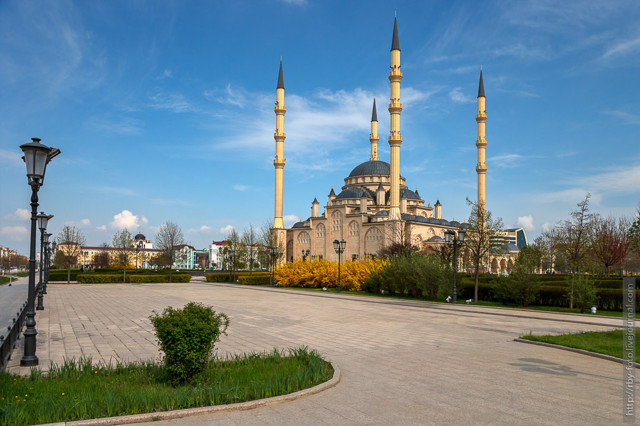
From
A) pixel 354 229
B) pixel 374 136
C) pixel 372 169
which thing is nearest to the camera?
pixel 354 229

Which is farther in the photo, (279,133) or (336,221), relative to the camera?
(336,221)

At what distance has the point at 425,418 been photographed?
5.50 meters

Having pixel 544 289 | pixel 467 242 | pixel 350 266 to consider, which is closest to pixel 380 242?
pixel 350 266

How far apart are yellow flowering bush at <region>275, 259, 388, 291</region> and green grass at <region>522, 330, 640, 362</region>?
1788cm

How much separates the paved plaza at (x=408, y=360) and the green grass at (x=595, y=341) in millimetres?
532

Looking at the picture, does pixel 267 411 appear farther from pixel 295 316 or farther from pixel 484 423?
pixel 295 316

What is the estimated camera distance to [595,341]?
10.9 meters

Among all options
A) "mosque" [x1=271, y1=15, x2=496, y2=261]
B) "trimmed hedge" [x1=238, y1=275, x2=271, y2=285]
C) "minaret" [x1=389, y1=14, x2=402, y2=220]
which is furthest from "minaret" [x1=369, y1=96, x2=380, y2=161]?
"trimmed hedge" [x1=238, y1=275, x2=271, y2=285]

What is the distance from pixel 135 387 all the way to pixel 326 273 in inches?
1155

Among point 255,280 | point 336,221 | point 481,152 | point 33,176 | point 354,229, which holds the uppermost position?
point 481,152

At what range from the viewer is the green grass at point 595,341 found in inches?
382

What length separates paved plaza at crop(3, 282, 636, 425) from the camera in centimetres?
570

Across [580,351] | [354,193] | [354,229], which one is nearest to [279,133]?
[354,193]

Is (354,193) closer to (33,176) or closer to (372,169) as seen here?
(372,169)
